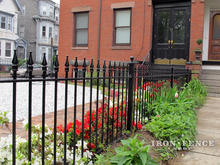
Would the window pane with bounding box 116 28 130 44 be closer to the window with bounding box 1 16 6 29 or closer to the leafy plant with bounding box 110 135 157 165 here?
the leafy plant with bounding box 110 135 157 165

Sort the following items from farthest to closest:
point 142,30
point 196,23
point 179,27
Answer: point 142,30
point 179,27
point 196,23

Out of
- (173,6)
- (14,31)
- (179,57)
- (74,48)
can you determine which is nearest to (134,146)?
(179,57)

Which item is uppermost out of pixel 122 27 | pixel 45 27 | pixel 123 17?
pixel 45 27

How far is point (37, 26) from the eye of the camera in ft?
115

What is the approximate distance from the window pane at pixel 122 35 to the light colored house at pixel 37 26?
22.1 meters

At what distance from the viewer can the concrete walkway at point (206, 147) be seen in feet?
9.88

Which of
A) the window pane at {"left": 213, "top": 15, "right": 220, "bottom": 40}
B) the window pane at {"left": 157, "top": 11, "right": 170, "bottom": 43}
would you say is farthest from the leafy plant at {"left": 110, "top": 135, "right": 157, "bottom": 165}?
the window pane at {"left": 213, "top": 15, "right": 220, "bottom": 40}

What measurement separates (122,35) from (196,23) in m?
4.04

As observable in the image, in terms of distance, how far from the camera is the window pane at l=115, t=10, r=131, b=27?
1287 centimetres

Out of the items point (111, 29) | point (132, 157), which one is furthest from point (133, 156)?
point (111, 29)

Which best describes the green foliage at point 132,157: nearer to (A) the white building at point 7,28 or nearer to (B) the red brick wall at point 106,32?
(B) the red brick wall at point 106,32

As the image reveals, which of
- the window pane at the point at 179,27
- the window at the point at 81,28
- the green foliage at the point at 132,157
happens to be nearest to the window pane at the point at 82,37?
the window at the point at 81,28

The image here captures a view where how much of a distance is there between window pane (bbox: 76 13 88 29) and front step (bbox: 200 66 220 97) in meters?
7.56

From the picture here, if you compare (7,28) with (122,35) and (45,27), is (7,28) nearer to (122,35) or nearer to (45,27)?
(45,27)
